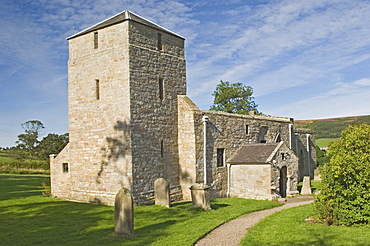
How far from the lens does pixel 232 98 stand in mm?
42688

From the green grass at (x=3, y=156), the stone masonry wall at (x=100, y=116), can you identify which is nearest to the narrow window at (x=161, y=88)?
the stone masonry wall at (x=100, y=116)

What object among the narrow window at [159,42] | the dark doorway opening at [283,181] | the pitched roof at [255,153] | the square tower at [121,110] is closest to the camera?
the square tower at [121,110]

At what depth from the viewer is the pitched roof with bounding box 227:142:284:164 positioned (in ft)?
60.6

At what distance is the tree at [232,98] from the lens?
42.1m

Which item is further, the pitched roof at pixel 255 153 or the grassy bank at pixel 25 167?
the grassy bank at pixel 25 167

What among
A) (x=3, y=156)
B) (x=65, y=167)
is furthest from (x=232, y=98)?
(x=3, y=156)

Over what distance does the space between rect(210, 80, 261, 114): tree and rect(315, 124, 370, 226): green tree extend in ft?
98.2

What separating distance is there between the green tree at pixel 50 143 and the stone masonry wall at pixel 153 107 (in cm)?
3478

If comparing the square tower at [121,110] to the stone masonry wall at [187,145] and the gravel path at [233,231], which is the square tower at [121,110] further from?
the gravel path at [233,231]

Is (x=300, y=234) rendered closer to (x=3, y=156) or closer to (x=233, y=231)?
(x=233, y=231)

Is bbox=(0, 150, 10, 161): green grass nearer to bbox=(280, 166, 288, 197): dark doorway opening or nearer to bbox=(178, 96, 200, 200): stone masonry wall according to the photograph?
bbox=(178, 96, 200, 200): stone masonry wall

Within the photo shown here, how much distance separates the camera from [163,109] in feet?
58.0

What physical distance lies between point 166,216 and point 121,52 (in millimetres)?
8228

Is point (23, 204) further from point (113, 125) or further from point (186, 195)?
point (186, 195)
